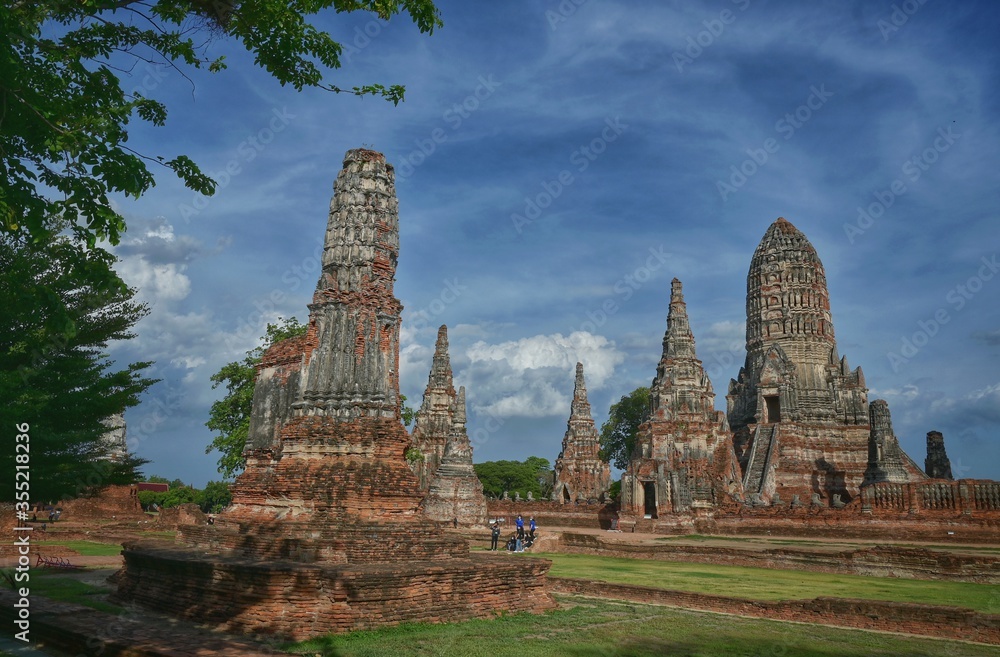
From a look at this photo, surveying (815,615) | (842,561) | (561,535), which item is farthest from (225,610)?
(561,535)

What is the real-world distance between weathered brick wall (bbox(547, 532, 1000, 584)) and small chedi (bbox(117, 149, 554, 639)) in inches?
382

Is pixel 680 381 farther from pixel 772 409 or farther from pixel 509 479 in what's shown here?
pixel 509 479

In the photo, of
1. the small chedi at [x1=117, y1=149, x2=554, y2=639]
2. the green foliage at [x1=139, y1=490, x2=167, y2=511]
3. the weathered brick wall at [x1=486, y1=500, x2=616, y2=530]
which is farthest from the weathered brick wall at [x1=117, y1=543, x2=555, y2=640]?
the green foliage at [x1=139, y1=490, x2=167, y2=511]

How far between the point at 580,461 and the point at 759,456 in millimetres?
13064

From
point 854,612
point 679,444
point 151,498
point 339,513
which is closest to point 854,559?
point 854,612

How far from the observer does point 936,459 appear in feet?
123

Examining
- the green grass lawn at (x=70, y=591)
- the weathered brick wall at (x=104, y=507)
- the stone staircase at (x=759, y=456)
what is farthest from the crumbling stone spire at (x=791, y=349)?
the green grass lawn at (x=70, y=591)

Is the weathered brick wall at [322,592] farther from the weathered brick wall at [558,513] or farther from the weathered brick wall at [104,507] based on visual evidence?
the weathered brick wall at [104,507]

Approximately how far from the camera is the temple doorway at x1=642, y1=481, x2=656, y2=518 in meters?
36.8

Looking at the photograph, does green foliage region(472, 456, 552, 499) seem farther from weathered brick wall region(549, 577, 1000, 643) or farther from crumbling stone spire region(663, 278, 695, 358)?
weathered brick wall region(549, 577, 1000, 643)

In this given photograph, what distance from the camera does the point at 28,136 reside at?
6020 mm

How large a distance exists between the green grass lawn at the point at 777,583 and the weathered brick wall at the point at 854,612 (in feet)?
2.37

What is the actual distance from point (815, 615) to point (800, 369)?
38.4 meters

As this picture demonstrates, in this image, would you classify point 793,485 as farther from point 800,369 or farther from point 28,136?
point 28,136
